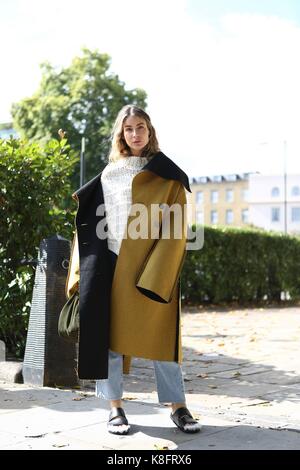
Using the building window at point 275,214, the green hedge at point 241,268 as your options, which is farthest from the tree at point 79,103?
the building window at point 275,214

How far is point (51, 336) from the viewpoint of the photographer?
19.0 ft

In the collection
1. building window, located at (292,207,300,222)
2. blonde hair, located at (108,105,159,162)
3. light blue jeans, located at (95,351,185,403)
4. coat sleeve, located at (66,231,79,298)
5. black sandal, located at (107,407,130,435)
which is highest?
building window, located at (292,207,300,222)

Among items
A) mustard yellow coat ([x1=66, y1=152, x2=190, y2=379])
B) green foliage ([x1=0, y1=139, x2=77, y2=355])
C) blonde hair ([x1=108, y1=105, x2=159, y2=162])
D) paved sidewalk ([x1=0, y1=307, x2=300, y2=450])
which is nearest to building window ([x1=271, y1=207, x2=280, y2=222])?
paved sidewalk ([x1=0, y1=307, x2=300, y2=450])

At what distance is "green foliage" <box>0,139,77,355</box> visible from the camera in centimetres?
672

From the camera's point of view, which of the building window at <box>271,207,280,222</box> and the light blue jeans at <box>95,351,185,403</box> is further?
the building window at <box>271,207,280,222</box>

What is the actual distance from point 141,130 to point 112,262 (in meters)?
0.84

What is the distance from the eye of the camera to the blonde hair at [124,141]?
14.0 feet

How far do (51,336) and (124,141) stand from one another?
7.03 feet

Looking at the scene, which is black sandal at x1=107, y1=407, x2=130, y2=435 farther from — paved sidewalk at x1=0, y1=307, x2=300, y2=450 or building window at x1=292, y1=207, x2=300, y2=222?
building window at x1=292, y1=207, x2=300, y2=222

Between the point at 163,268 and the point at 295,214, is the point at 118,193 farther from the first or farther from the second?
the point at 295,214

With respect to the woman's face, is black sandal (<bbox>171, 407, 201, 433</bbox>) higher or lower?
lower

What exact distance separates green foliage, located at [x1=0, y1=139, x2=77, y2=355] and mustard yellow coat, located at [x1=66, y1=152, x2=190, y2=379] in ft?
8.97
